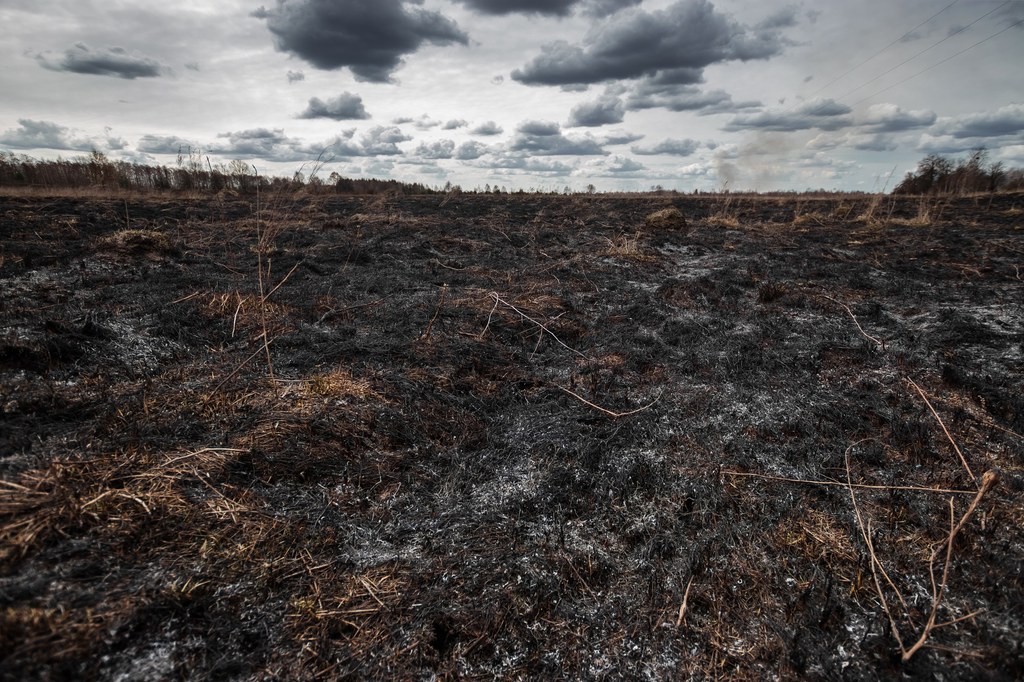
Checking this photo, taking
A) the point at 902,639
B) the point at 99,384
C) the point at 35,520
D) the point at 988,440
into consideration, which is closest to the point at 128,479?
the point at 35,520

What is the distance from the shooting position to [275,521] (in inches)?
71.4

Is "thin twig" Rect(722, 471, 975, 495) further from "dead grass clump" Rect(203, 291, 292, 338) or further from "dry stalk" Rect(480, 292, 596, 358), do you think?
"dead grass clump" Rect(203, 291, 292, 338)

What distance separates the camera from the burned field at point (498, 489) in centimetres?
142

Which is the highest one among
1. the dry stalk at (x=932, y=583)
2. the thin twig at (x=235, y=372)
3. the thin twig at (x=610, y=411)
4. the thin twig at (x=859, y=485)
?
the thin twig at (x=235, y=372)

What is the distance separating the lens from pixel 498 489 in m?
2.18

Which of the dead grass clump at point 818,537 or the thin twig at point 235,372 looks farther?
the thin twig at point 235,372

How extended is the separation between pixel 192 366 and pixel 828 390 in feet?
14.9

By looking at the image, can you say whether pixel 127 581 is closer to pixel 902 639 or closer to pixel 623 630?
pixel 623 630

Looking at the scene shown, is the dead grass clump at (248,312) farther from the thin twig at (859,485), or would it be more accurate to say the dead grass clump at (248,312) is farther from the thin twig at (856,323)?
the thin twig at (856,323)

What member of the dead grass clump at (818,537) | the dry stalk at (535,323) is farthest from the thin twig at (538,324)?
the dead grass clump at (818,537)

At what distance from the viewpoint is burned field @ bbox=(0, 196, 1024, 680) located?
142cm

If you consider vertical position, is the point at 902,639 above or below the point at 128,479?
below

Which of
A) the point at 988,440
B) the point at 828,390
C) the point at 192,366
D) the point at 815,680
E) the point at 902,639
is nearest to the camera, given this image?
the point at 815,680

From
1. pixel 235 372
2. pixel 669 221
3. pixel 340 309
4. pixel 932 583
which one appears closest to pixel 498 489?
pixel 932 583
